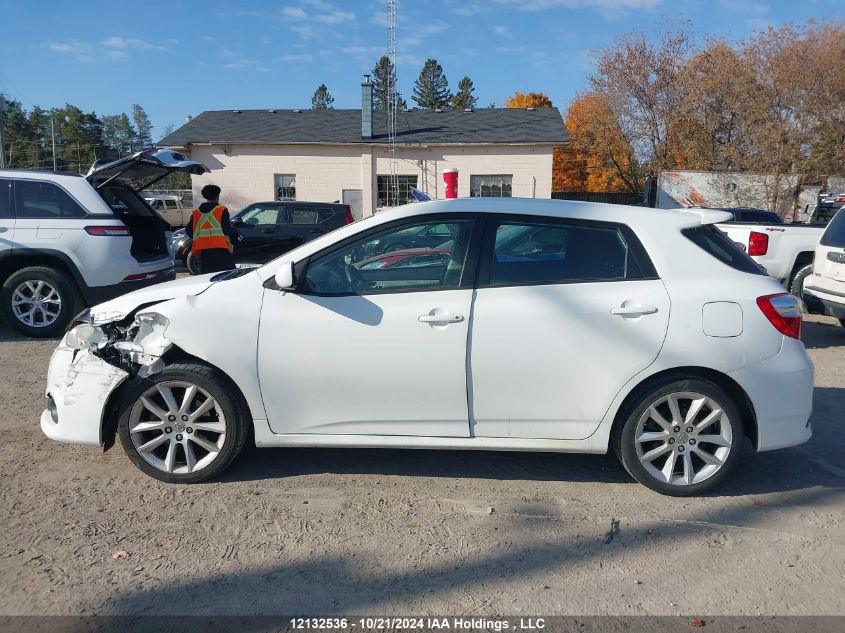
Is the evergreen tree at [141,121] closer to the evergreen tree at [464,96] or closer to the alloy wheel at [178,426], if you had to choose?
the evergreen tree at [464,96]

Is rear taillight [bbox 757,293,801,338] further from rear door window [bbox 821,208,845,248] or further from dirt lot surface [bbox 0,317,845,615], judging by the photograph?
rear door window [bbox 821,208,845,248]

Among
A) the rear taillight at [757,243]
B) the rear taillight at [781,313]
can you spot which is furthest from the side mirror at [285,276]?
the rear taillight at [757,243]

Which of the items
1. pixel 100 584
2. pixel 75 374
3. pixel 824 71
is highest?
pixel 824 71

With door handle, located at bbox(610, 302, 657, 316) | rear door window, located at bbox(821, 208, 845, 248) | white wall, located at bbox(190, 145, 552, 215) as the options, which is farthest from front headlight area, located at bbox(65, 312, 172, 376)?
white wall, located at bbox(190, 145, 552, 215)

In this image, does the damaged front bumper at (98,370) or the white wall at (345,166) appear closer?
the damaged front bumper at (98,370)

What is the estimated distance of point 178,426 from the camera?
384cm

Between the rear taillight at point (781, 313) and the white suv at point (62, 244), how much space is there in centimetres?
612

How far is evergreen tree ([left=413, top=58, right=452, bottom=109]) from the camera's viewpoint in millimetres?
71938

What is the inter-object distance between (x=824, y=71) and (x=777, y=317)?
90.5 feet

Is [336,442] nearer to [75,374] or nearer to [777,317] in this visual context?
[75,374]

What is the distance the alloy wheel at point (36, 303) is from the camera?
24.7ft

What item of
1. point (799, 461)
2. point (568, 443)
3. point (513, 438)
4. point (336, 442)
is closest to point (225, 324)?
point (336, 442)

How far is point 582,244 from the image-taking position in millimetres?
3854

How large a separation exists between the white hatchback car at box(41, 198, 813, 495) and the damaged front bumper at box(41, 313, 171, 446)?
1cm
